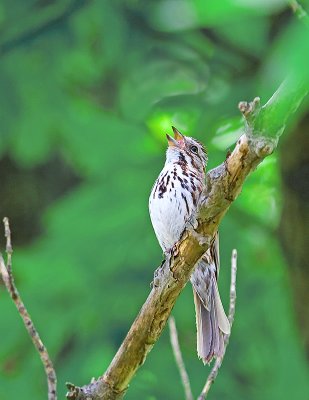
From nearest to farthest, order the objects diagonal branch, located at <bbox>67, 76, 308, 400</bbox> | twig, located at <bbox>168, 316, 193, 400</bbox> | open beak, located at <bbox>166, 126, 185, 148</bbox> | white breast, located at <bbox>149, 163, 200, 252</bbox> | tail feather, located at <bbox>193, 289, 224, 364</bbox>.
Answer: diagonal branch, located at <bbox>67, 76, 308, 400</bbox> → twig, located at <bbox>168, 316, 193, 400</bbox> → tail feather, located at <bbox>193, 289, 224, 364</bbox> → white breast, located at <bbox>149, 163, 200, 252</bbox> → open beak, located at <bbox>166, 126, 185, 148</bbox>

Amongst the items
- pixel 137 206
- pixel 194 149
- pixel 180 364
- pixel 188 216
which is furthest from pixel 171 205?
pixel 180 364

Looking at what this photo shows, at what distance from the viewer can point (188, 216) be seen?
454 cm

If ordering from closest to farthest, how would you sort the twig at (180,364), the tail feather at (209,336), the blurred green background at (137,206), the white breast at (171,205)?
the twig at (180,364)
the tail feather at (209,336)
the white breast at (171,205)
the blurred green background at (137,206)

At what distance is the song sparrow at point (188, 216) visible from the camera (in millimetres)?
4582

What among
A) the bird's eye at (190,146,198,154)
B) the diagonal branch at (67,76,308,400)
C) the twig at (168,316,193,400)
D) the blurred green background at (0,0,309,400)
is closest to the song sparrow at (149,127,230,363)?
the bird's eye at (190,146,198,154)

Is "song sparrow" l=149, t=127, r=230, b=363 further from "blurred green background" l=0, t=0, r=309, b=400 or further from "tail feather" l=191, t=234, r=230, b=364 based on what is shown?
"blurred green background" l=0, t=0, r=309, b=400

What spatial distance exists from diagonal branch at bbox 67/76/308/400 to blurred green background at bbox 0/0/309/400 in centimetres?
176

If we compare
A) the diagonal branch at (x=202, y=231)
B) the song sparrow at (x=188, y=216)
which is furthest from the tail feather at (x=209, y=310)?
the diagonal branch at (x=202, y=231)

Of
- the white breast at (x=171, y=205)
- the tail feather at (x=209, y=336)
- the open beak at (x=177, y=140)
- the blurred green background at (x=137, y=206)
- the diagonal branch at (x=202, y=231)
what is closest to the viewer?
the diagonal branch at (x=202, y=231)

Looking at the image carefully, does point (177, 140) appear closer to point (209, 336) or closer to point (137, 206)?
point (137, 206)

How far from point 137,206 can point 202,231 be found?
9.16 ft

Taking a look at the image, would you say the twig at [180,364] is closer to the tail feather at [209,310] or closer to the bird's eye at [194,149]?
the tail feather at [209,310]

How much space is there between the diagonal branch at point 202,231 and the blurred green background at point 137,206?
176cm

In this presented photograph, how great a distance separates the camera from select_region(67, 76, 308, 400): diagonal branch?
2.67m
